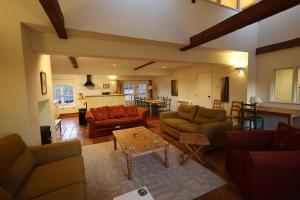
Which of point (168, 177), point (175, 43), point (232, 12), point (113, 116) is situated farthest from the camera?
point (113, 116)

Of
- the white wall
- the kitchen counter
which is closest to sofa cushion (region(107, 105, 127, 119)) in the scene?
the kitchen counter

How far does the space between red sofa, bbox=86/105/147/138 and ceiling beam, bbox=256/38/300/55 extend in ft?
14.0

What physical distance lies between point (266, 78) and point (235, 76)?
86cm

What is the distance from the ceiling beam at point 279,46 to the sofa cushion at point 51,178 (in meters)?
5.64

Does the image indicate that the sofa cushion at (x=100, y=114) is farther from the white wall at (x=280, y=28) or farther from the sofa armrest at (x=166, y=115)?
the white wall at (x=280, y=28)

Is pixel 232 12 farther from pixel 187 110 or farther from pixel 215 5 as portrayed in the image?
pixel 187 110

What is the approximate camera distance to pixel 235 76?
511 cm

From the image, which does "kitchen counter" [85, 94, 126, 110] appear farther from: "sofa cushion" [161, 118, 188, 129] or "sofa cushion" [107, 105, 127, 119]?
"sofa cushion" [161, 118, 188, 129]

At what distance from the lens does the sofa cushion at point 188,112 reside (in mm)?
4344

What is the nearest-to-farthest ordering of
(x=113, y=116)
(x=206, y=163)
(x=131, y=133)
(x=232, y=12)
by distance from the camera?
(x=206, y=163), (x=131, y=133), (x=232, y=12), (x=113, y=116)

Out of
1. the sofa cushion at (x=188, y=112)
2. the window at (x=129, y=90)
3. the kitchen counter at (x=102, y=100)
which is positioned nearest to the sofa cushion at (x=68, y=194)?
the sofa cushion at (x=188, y=112)

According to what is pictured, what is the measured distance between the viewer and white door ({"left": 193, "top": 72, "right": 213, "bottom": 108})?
20.0ft

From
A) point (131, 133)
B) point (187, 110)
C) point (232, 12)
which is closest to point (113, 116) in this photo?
point (131, 133)

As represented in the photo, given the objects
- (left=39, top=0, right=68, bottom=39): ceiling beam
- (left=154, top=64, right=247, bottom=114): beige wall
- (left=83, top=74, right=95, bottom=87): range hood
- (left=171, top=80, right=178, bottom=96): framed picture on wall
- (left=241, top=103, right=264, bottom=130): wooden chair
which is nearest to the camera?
(left=39, top=0, right=68, bottom=39): ceiling beam
